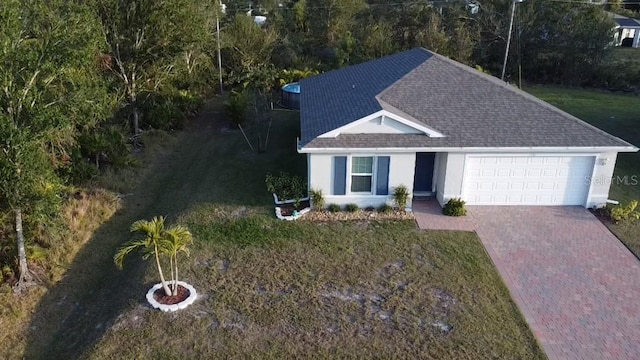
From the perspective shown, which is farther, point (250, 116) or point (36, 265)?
point (250, 116)

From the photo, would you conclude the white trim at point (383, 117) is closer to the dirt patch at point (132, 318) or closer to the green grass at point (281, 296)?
the green grass at point (281, 296)

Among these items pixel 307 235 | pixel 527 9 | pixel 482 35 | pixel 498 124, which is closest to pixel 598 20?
pixel 527 9

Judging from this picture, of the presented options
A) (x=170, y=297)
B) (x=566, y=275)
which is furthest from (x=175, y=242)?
(x=566, y=275)

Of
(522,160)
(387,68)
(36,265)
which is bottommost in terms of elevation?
(36,265)

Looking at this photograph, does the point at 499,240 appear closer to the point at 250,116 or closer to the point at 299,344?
the point at 299,344

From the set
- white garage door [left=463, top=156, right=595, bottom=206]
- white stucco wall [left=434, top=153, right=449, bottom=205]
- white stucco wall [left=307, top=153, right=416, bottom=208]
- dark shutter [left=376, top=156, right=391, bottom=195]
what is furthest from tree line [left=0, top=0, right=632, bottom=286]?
white garage door [left=463, top=156, right=595, bottom=206]

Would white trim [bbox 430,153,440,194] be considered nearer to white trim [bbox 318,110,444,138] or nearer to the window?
white trim [bbox 318,110,444,138]

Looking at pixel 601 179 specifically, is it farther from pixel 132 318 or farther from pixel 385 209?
pixel 132 318

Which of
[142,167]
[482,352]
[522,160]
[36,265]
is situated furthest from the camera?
[142,167]
